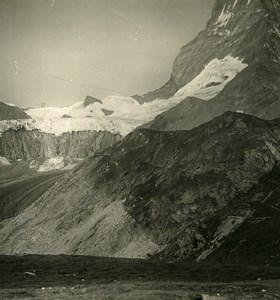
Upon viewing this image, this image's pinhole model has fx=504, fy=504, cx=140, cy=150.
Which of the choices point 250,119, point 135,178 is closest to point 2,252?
point 135,178

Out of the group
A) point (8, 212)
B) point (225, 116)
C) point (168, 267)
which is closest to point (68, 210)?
point (225, 116)

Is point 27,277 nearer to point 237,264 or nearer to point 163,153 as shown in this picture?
point 237,264

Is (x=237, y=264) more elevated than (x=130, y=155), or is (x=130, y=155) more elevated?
(x=130, y=155)

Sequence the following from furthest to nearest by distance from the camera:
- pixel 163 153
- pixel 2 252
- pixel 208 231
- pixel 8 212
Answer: pixel 8 212 < pixel 163 153 < pixel 2 252 < pixel 208 231

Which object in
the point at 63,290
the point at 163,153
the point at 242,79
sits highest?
the point at 242,79

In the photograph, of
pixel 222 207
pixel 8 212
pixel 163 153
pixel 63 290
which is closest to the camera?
pixel 63 290

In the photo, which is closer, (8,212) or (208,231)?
(208,231)
